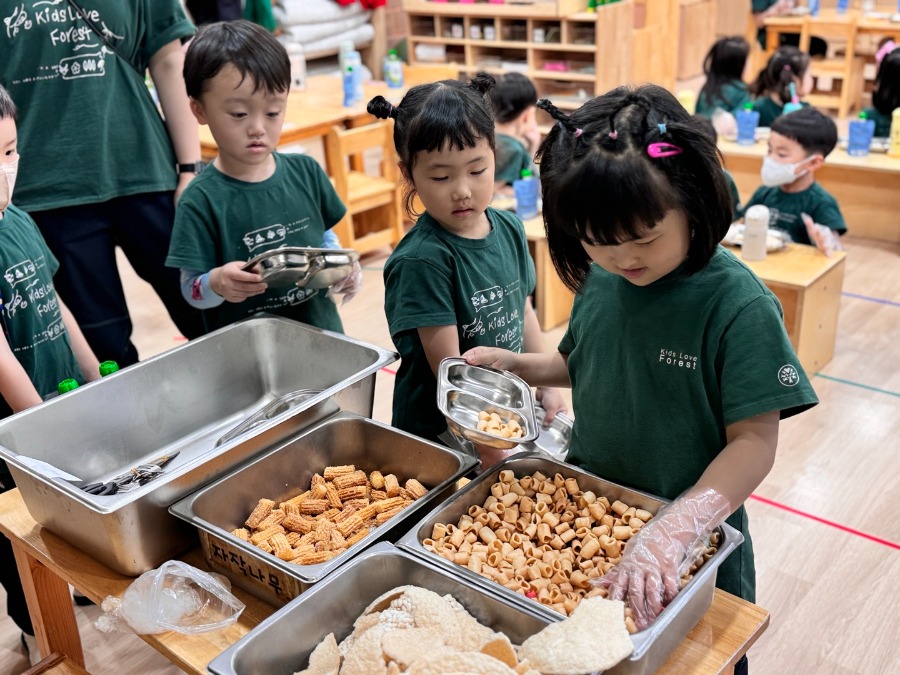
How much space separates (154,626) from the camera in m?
1.06

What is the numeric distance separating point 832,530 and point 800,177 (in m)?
1.54

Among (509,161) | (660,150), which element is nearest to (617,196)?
(660,150)

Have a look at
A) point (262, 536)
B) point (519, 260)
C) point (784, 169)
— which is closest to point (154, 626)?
point (262, 536)

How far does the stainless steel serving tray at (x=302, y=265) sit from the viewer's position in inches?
62.3

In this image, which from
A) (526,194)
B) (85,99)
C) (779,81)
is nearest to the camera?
(85,99)

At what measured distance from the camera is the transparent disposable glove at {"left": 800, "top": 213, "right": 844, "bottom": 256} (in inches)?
121

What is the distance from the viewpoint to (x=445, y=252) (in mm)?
1400

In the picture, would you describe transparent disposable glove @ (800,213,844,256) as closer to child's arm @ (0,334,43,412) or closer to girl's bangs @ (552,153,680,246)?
girl's bangs @ (552,153,680,246)

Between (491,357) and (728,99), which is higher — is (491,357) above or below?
above

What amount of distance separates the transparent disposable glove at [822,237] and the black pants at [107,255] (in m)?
2.14

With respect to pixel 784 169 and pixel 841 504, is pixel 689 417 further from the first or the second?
pixel 784 169

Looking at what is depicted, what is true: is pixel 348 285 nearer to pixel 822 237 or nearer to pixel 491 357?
pixel 491 357

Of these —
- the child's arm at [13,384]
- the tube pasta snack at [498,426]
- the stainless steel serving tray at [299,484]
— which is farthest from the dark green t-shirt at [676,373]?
the child's arm at [13,384]

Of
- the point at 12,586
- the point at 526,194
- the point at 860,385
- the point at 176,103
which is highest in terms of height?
the point at 176,103
